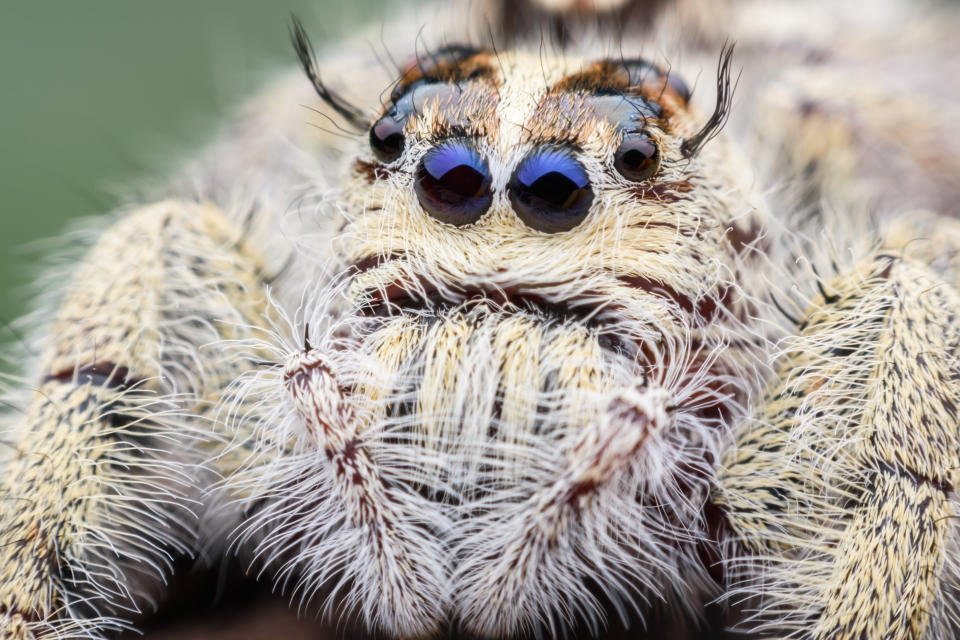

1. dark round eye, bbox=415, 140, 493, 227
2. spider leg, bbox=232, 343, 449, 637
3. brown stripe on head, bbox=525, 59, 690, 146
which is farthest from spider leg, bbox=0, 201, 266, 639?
brown stripe on head, bbox=525, 59, 690, 146

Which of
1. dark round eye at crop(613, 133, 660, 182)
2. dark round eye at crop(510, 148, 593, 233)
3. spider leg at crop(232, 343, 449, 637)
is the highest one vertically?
dark round eye at crop(613, 133, 660, 182)

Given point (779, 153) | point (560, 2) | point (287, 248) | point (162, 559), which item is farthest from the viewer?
point (560, 2)

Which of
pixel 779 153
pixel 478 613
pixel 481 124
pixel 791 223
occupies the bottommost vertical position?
pixel 478 613

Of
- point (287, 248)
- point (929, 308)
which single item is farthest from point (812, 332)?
point (287, 248)

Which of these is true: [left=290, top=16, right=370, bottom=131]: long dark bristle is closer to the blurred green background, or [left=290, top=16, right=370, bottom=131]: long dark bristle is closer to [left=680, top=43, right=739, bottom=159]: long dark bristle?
[left=680, top=43, right=739, bottom=159]: long dark bristle

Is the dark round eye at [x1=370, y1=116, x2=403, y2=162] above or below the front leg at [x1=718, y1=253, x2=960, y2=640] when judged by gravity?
above

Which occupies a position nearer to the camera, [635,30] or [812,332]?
[812,332]

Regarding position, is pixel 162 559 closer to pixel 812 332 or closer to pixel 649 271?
pixel 649 271

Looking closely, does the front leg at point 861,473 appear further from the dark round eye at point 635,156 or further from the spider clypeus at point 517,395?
the dark round eye at point 635,156
